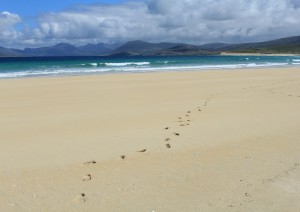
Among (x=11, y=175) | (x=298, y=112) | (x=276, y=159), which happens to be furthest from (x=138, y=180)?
(x=298, y=112)

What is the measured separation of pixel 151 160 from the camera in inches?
213

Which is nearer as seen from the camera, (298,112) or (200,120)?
Answer: (200,120)

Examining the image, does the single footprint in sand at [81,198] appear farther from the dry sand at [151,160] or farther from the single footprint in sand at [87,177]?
the single footprint in sand at [87,177]

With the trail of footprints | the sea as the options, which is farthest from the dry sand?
the sea

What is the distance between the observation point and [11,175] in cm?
481

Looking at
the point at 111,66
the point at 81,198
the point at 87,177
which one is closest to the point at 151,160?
the point at 87,177

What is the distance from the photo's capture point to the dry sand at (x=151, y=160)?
407 centimetres

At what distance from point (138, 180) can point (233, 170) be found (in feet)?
4.26

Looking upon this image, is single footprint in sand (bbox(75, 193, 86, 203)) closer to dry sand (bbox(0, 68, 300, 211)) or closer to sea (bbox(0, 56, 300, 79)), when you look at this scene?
dry sand (bbox(0, 68, 300, 211))

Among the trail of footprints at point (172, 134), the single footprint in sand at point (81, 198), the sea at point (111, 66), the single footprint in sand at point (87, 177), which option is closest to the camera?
the single footprint in sand at point (81, 198)

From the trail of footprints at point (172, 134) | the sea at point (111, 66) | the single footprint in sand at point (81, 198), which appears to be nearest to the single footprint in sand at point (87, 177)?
the trail of footprints at point (172, 134)

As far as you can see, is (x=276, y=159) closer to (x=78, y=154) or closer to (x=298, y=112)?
(x=78, y=154)

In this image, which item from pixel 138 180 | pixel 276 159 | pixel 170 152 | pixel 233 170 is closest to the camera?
pixel 138 180

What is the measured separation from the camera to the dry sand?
13.4 ft
